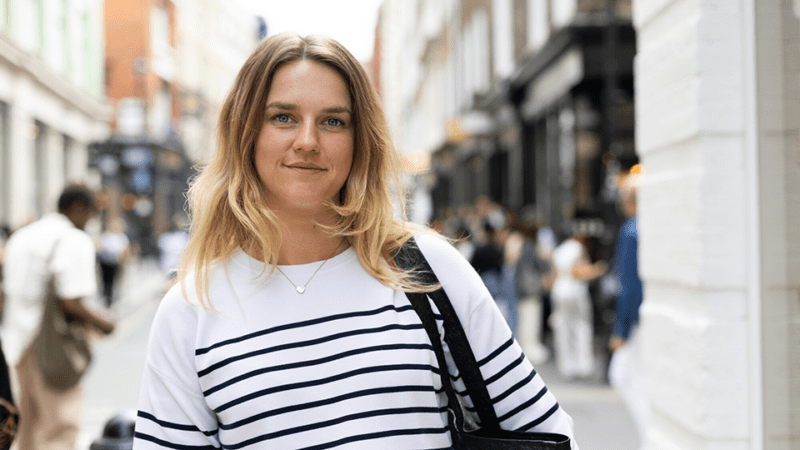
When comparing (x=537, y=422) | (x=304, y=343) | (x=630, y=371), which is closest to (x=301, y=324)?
(x=304, y=343)

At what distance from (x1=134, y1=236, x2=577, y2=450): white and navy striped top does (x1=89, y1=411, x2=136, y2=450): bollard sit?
1968mm

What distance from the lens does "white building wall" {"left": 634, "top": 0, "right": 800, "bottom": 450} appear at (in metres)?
2.25

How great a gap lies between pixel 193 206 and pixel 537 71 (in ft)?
42.3

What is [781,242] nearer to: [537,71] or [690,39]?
[690,39]

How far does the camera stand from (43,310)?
14.1 ft

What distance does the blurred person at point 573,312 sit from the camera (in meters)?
8.50

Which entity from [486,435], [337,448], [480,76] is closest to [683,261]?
[486,435]

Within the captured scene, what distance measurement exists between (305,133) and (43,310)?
11.1 feet

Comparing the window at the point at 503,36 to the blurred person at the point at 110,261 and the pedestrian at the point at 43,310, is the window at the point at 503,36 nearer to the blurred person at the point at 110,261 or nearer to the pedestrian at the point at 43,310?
the blurred person at the point at 110,261

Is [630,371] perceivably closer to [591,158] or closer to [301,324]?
[301,324]

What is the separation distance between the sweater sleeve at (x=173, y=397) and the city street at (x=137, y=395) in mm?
2146

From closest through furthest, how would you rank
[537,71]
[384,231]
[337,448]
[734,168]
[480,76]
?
[337,448], [384,231], [734,168], [537,71], [480,76]

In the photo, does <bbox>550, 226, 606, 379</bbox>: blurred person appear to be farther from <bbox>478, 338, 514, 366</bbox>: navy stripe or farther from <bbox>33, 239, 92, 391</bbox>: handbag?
<bbox>478, 338, 514, 366</bbox>: navy stripe

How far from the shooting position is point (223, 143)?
5.54 ft
